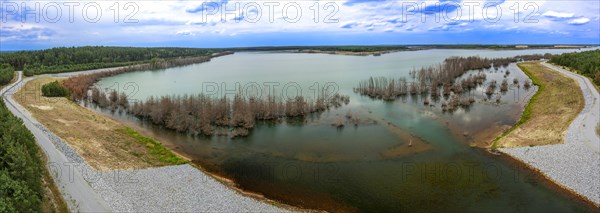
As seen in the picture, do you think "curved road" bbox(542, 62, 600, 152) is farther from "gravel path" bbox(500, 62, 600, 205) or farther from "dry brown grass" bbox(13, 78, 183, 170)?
"dry brown grass" bbox(13, 78, 183, 170)

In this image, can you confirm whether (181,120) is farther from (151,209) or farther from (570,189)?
(570,189)

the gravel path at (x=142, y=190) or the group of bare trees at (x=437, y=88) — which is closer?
the gravel path at (x=142, y=190)

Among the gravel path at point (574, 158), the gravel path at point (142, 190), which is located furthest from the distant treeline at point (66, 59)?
the gravel path at point (574, 158)

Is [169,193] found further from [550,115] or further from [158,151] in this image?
[550,115]

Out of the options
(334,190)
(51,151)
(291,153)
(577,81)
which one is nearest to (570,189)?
(334,190)

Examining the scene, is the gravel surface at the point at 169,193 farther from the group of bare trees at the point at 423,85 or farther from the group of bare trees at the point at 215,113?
the group of bare trees at the point at 423,85

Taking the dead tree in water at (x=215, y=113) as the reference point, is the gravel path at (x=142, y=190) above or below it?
below
